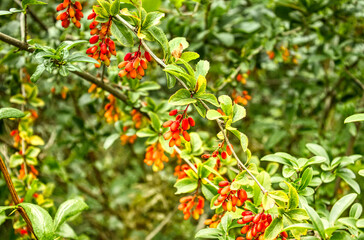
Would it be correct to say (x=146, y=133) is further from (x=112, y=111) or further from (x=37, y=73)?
(x=37, y=73)

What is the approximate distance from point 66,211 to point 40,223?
172mm

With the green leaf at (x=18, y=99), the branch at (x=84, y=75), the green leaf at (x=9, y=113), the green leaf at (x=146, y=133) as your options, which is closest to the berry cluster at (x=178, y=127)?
the green leaf at (x=146, y=133)

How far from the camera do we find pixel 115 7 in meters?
0.97

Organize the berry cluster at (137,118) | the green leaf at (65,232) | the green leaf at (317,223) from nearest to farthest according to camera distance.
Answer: the green leaf at (317,223) < the green leaf at (65,232) < the berry cluster at (137,118)

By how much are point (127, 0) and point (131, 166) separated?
2.86m

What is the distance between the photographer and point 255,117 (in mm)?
2746

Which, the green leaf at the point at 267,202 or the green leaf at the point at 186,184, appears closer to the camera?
the green leaf at the point at 267,202

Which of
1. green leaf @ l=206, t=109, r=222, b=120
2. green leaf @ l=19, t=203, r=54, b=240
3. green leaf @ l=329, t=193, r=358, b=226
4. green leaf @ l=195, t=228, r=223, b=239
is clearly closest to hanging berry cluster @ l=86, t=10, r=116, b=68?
green leaf @ l=206, t=109, r=222, b=120

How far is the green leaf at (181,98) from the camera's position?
94cm

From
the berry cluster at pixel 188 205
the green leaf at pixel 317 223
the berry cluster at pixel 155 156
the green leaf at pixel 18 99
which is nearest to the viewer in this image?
the green leaf at pixel 317 223

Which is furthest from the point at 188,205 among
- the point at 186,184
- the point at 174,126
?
the point at 174,126

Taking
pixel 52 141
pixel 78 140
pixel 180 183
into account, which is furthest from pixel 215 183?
pixel 52 141

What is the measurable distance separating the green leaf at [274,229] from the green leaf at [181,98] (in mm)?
432

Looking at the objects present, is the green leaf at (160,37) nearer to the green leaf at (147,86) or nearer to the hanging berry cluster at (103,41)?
the hanging berry cluster at (103,41)
